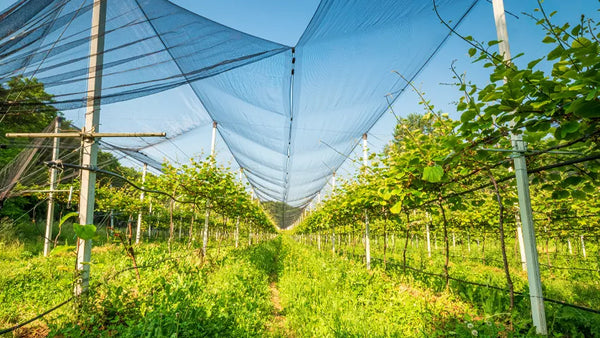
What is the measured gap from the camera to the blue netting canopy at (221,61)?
7.38ft

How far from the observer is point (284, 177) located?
41.2ft

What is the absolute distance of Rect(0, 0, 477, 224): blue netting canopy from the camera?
2250 mm

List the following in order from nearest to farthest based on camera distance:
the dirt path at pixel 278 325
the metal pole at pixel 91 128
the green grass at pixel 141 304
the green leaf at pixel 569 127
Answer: the green leaf at pixel 569 127
the metal pole at pixel 91 128
the green grass at pixel 141 304
the dirt path at pixel 278 325

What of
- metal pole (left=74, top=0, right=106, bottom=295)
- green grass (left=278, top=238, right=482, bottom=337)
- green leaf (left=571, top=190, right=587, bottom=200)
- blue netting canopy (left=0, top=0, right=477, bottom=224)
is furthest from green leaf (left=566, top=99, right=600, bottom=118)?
metal pole (left=74, top=0, right=106, bottom=295)

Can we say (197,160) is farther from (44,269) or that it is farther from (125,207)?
(125,207)

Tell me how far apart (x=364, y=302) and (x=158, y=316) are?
9.84 ft

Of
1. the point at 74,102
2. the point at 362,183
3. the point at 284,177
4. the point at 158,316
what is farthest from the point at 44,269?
the point at 284,177

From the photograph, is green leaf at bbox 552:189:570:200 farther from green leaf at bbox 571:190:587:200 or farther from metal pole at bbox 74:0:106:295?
metal pole at bbox 74:0:106:295

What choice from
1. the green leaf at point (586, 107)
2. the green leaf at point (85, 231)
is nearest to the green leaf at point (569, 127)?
the green leaf at point (586, 107)

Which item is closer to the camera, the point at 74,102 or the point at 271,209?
the point at 74,102

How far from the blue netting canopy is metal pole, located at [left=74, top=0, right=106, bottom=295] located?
0.06 meters

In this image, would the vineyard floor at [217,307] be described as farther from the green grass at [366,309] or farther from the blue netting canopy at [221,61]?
the blue netting canopy at [221,61]

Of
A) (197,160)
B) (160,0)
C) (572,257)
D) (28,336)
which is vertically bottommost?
(572,257)

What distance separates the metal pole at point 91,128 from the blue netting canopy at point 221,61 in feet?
0.20
